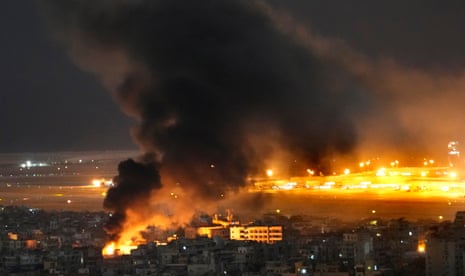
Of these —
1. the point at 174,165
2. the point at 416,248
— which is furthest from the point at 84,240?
the point at 416,248

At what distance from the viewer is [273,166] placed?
1148 inches

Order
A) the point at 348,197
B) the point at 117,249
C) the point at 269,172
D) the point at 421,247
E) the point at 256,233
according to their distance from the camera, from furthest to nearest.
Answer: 1. the point at 348,197
2. the point at 269,172
3. the point at 256,233
4. the point at 117,249
5. the point at 421,247

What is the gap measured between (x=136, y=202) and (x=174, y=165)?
6.96 feet

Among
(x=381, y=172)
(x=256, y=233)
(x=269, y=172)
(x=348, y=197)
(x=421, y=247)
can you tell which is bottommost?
(x=421, y=247)

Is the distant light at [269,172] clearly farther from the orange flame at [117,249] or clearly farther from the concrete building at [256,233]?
the orange flame at [117,249]

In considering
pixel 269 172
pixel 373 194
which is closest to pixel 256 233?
pixel 269 172

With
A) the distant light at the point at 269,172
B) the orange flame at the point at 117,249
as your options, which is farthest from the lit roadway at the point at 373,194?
the orange flame at the point at 117,249

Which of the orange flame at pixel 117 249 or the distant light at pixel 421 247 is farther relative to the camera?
the orange flame at pixel 117 249

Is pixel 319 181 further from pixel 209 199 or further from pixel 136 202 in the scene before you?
pixel 136 202

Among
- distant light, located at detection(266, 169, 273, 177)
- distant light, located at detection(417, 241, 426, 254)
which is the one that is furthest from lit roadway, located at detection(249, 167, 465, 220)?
distant light, located at detection(417, 241, 426, 254)

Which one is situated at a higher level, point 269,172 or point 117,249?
point 269,172

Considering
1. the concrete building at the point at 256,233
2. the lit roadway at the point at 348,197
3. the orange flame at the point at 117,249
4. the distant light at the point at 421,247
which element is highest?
the lit roadway at the point at 348,197

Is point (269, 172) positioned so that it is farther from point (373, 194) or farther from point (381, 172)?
point (381, 172)

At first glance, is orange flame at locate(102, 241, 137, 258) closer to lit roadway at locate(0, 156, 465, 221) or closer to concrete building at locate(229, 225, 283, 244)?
concrete building at locate(229, 225, 283, 244)
